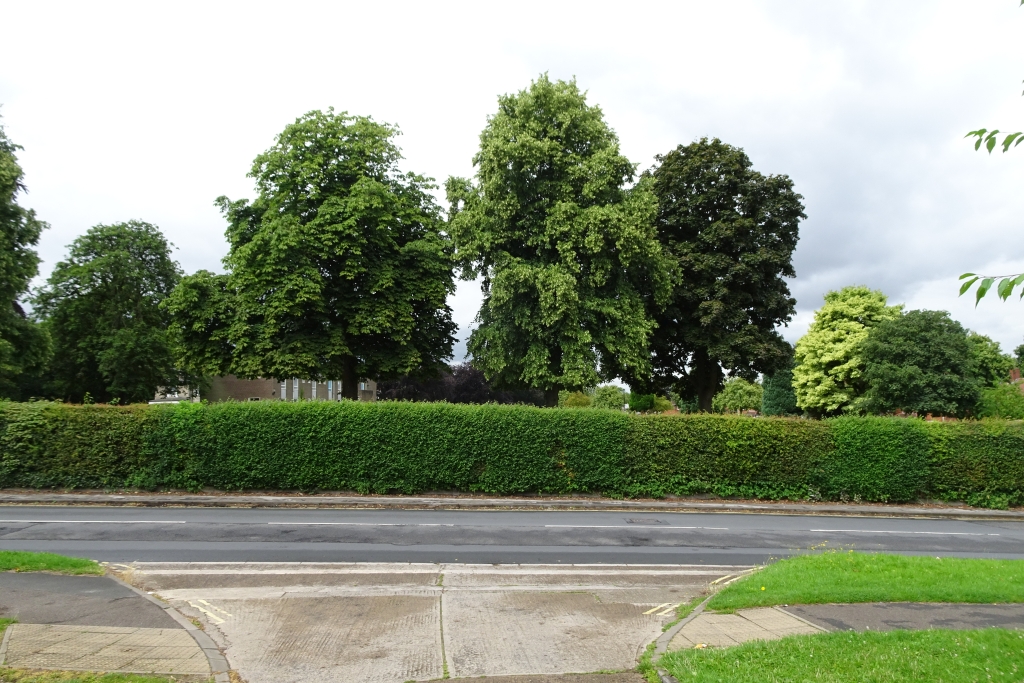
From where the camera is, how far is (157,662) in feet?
19.9

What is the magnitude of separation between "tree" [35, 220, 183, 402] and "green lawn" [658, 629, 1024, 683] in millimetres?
48361

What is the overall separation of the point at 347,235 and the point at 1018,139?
27.2m

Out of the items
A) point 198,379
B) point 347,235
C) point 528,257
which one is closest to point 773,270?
point 528,257

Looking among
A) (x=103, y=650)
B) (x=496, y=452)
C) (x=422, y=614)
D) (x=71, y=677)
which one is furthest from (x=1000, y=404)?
(x=71, y=677)

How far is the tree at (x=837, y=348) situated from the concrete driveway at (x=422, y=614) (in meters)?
42.1

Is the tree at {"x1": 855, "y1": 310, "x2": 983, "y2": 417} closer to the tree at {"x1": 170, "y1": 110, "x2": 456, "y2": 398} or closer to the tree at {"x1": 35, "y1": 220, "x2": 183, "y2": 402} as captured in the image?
the tree at {"x1": 170, "y1": 110, "x2": 456, "y2": 398}

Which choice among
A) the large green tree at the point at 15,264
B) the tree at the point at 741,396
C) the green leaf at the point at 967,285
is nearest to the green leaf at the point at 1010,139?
the green leaf at the point at 967,285

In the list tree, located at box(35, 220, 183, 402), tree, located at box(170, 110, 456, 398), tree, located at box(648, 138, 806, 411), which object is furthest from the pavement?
tree, located at box(35, 220, 183, 402)

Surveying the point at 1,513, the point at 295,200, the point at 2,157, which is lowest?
the point at 1,513

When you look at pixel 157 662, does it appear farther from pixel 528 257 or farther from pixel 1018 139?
pixel 528 257

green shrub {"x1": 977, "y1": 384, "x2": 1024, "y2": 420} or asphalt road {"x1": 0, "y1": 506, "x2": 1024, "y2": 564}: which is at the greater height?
green shrub {"x1": 977, "y1": 384, "x2": 1024, "y2": 420}

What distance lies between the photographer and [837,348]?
161ft

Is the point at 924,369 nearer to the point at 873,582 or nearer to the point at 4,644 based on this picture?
the point at 873,582

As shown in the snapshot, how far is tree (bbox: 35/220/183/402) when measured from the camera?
48.1m
